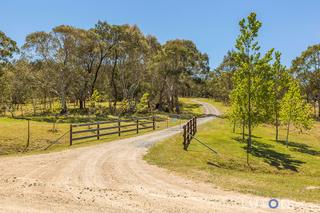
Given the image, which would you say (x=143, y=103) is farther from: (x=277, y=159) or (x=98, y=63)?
(x=277, y=159)

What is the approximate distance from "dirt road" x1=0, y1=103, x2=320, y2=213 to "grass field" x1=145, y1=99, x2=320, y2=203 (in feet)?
4.06

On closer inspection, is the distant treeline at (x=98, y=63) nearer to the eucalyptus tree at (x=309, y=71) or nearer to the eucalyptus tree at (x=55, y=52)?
the eucalyptus tree at (x=55, y=52)

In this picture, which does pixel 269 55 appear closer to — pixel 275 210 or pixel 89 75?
pixel 275 210

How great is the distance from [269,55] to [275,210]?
1472 cm

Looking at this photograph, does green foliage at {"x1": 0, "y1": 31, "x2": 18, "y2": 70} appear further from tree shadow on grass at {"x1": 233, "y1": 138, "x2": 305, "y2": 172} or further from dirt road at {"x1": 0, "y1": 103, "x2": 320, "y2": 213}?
tree shadow on grass at {"x1": 233, "y1": 138, "x2": 305, "y2": 172}

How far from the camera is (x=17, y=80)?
5072 cm

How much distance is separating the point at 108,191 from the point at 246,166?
10955mm

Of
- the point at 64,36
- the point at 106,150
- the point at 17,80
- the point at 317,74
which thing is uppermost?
the point at 64,36

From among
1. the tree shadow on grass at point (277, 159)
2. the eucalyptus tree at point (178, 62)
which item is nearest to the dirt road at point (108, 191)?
the tree shadow on grass at point (277, 159)

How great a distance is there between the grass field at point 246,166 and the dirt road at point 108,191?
1.24m

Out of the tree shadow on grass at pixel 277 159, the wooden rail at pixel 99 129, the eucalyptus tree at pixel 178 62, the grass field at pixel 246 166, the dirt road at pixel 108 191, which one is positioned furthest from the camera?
the eucalyptus tree at pixel 178 62

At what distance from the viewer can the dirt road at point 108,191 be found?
735 cm

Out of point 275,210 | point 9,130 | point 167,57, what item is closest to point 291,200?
point 275,210

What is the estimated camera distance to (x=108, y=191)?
8719mm
